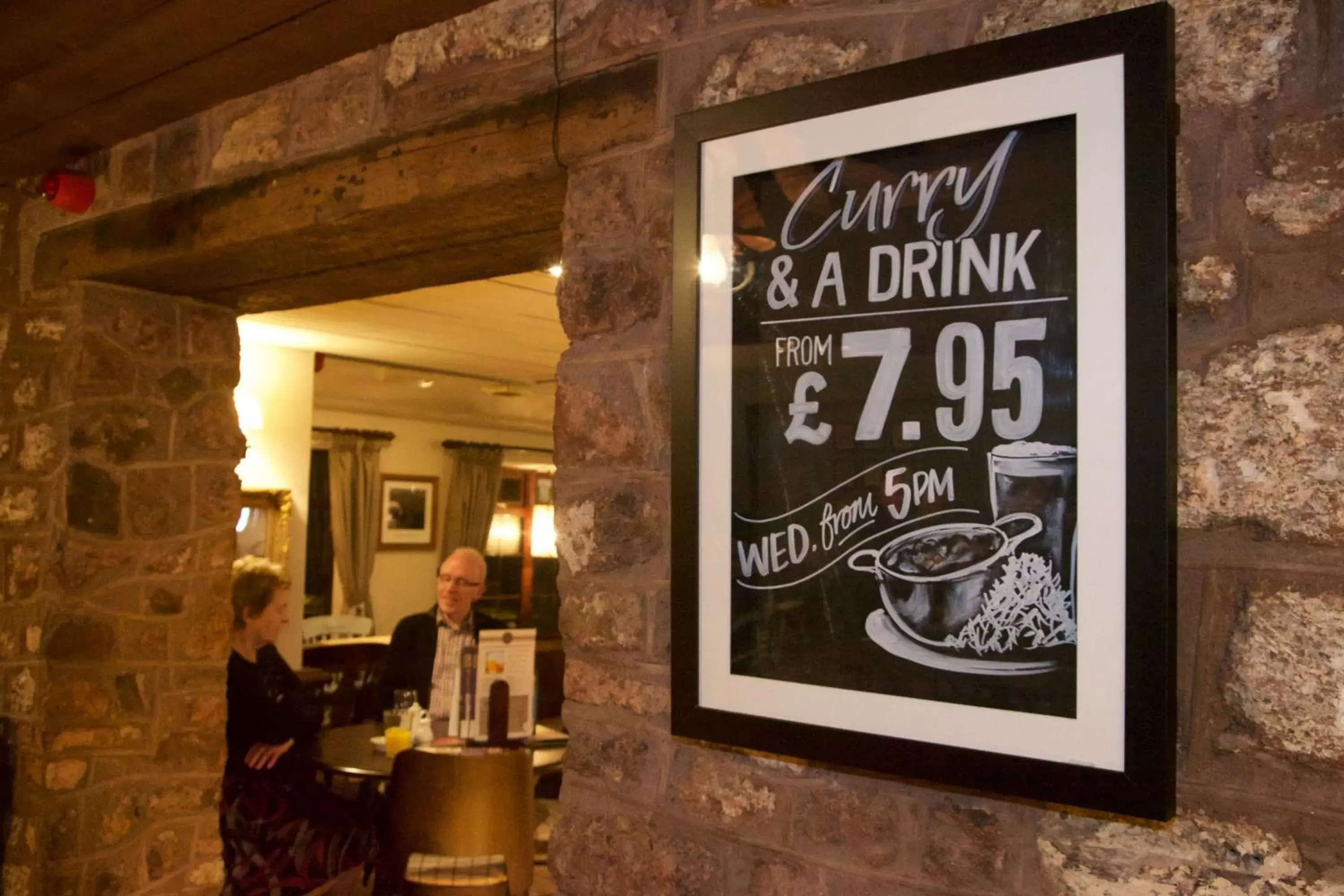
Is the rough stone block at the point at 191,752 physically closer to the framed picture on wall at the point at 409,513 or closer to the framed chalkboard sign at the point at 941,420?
the framed chalkboard sign at the point at 941,420

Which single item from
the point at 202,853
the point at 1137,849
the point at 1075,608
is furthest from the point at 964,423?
the point at 202,853

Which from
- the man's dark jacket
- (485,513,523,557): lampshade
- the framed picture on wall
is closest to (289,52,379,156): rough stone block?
the man's dark jacket

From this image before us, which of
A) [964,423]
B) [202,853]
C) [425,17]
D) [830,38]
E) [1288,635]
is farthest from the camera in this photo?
[202,853]

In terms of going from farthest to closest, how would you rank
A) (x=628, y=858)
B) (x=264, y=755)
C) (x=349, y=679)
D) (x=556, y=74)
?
(x=349, y=679) → (x=264, y=755) → (x=556, y=74) → (x=628, y=858)

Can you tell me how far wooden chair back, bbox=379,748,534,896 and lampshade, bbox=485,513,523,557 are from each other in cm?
754

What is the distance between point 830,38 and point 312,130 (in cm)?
121

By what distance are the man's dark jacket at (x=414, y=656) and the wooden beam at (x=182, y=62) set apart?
2.84 metres

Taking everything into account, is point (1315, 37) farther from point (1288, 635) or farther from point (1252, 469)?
point (1288, 635)

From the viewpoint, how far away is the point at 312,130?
221 cm

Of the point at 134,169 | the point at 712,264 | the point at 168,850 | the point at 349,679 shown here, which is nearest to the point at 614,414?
the point at 712,264

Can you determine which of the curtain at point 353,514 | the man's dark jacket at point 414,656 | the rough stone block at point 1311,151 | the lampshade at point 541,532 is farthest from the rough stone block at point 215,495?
the lampshade at point 541,532

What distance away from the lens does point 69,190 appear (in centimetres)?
273

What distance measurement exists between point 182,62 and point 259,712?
7.27ft

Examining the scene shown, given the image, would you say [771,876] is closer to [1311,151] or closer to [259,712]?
[1311,151]
